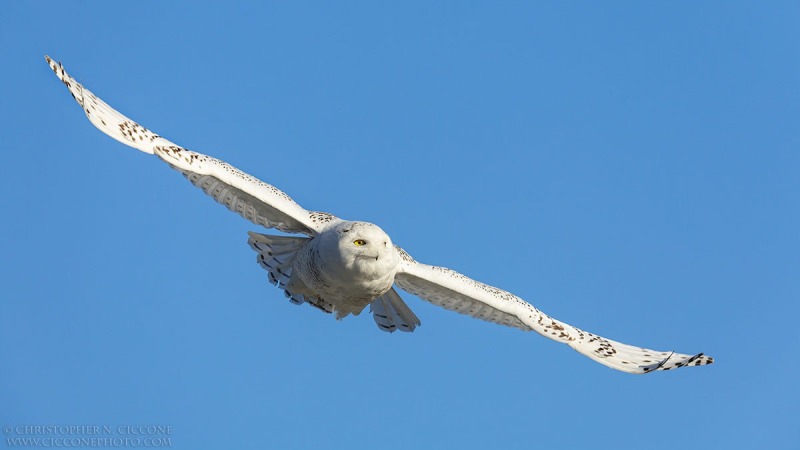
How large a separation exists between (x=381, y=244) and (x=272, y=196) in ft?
7.04

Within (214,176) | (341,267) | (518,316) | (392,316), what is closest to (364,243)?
(341,267)

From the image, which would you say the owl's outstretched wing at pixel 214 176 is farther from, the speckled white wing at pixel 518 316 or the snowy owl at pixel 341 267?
the speckled white wing at pixel 518 316

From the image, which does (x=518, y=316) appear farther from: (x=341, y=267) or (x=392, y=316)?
(x=341, y=267)

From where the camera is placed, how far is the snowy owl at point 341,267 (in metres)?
17.9

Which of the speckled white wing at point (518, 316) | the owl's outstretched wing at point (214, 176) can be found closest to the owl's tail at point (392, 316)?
the speckled white wing at point (518, 316)

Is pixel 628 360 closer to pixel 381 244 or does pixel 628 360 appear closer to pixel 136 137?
pixel 381 244

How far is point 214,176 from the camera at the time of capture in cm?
1839

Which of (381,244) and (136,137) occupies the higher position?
(136,137)

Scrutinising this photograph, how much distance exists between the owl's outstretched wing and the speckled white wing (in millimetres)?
1949

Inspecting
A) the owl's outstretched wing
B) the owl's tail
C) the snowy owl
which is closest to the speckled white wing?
the snowy owl

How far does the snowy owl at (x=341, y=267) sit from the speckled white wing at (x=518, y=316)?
A: 17 millimetres

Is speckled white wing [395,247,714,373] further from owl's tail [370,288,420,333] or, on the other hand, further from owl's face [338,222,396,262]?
owl's face [338,222,396,262]

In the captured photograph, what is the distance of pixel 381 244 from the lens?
1791 centimetres

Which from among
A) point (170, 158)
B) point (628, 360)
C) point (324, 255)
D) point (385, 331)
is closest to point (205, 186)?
point (170, 158)
